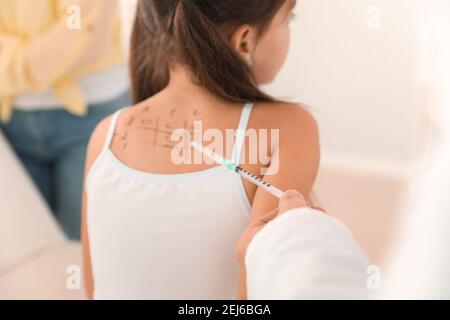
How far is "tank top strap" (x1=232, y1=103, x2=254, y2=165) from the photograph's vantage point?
59 centimetres

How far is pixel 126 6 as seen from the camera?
28.3 inches

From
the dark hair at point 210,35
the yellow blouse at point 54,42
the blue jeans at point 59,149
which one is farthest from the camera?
the blue jeans at point 59,149

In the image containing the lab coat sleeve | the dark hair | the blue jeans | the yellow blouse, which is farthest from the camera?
the blue jeans

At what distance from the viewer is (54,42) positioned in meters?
0.75

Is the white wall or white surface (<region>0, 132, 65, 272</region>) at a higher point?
the white wall

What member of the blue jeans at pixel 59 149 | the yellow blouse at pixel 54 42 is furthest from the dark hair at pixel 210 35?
the blue jeans at pixel 59 149

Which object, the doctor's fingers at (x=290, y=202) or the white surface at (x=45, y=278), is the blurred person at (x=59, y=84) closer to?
the white surface at (x=45, y=278)

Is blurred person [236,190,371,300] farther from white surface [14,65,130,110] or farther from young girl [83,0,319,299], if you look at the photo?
white surface [14,65,130,110]

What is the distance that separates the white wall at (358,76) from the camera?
62 centimetres

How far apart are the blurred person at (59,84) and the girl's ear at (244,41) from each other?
8.1 inches

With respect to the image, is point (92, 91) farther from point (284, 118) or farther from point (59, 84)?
point (284, 118)

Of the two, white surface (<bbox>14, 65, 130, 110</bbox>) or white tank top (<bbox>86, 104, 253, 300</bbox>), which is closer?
white tank top (<bbox>86, 104, 253, 300</bbox>)

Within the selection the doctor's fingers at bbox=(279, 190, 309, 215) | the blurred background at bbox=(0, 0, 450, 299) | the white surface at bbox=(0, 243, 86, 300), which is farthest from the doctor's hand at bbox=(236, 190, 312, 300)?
the white surface at bbox=(0, 243, 86, 300)

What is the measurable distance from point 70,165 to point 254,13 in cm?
39
